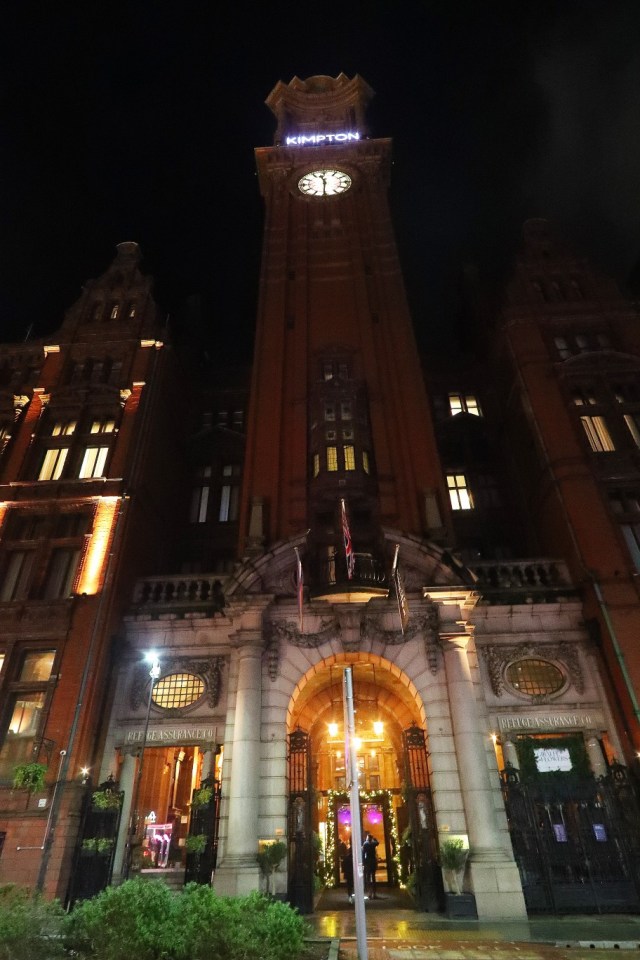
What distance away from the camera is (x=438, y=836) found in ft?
69.4

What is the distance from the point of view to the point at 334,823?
26469 millimetres

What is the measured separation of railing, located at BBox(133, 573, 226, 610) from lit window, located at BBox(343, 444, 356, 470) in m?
8.95

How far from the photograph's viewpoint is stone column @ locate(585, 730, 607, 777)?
2359 cm

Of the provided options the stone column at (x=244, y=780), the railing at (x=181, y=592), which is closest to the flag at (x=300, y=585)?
the stone column at (x=244, y=780)

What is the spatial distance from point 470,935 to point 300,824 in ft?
25.1

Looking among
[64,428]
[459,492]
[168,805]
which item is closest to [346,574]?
[459,492]

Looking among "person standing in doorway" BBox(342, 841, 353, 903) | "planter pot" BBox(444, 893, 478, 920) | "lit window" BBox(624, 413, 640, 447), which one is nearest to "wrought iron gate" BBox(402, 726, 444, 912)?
"planter pot" BBox(444, 893, 478, 920)

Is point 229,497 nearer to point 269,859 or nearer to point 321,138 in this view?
point 269,859

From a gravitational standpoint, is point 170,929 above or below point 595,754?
below

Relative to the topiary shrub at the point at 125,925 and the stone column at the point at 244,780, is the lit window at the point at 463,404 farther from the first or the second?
the topiary shrub at the point at 125,925

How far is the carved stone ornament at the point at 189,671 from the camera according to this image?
26.1 m

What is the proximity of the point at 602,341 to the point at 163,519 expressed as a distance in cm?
3038

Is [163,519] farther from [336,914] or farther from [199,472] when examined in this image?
[336,914]

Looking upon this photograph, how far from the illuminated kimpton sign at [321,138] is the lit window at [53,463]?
39787 mm
